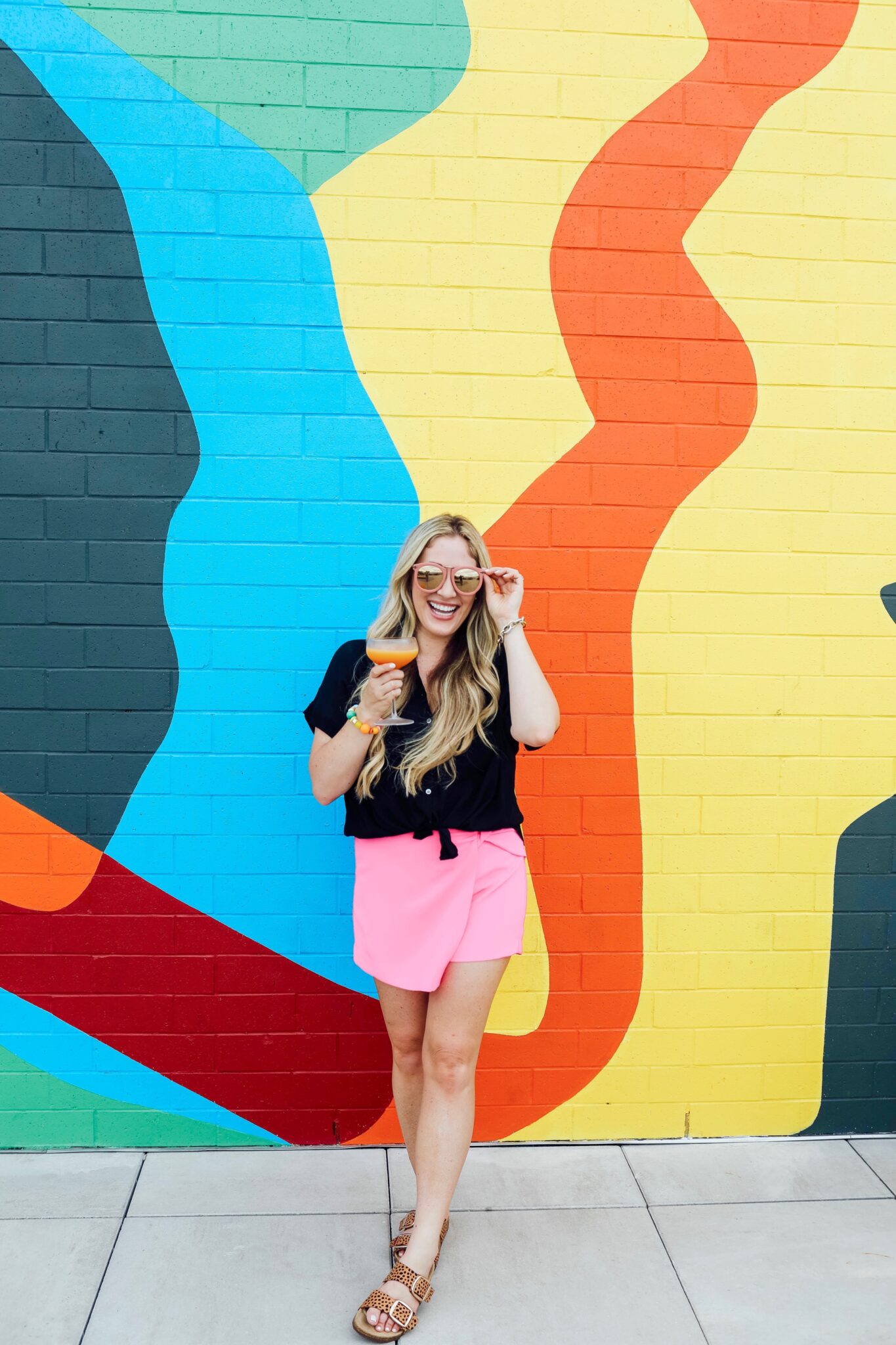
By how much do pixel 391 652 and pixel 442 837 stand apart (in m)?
0.50

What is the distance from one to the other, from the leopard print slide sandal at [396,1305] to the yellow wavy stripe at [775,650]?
36.0 inches

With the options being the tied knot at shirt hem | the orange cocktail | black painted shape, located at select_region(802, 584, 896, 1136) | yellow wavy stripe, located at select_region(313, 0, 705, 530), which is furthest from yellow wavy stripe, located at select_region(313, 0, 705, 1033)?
black painted shape, located at select_region(802, 584, 896, 1136)

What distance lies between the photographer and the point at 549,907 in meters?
3.36

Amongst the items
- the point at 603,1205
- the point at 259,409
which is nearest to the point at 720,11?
the point at 259,409

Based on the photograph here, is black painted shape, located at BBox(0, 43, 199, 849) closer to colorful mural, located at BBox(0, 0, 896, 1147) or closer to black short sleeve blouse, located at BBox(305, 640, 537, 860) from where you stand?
colorful mural, located at BBox(0, 0, 896, 1147)

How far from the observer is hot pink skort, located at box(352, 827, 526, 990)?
2.61 m

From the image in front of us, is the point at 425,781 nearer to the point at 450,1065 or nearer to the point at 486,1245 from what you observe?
the point at 450,1065

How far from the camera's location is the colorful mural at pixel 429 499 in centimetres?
316

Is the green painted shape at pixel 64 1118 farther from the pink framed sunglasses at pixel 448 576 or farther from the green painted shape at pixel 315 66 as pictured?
the green painted shape at pixel 315 66

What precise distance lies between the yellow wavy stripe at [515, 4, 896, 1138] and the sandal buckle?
97cm

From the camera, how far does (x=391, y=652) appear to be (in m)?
2.47

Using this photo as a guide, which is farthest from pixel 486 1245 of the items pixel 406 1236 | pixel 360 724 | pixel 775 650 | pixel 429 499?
pixel 429 499

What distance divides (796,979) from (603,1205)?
0.97 metres

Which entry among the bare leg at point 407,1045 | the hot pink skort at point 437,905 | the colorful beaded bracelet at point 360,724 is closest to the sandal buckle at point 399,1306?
the bare leg at point 407,1045
